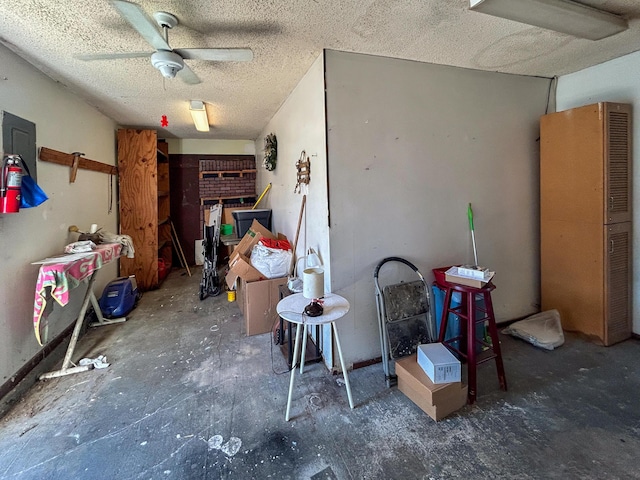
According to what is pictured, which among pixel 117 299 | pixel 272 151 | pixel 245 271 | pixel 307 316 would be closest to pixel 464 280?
pixel 307 316

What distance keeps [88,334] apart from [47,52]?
258 cm

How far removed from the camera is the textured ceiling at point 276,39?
176cm

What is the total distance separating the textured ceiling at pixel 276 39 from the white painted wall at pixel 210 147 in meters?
2.71

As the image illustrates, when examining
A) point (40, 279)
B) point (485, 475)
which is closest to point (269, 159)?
point (40, 279)

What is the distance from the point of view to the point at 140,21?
1519mm

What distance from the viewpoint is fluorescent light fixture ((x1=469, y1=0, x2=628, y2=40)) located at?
67.3 inches

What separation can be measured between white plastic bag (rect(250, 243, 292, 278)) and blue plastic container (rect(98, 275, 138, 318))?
1739 millimetres

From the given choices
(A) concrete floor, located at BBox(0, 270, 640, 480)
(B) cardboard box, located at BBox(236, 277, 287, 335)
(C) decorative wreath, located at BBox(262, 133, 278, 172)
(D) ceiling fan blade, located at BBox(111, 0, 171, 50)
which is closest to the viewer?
(D) ceiling fan blade, located at BBox(111, 0, 171, 50)

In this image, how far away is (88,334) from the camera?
123 inches

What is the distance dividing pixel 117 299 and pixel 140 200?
169 centimetres

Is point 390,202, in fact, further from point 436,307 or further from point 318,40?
point 318,40

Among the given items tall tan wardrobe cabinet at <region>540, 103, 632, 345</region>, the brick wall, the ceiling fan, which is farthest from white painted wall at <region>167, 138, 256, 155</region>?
tall tan wardrobe cabinet at <region>540, 103, 632, 345</region>

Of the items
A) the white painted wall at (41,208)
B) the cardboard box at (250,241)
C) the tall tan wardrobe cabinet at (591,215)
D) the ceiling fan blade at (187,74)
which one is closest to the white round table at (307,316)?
the cardboard box at (250,241)

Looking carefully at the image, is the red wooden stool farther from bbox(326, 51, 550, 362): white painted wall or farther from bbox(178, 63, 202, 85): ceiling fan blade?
bbox(178, 63, 202, 85): ceiling fan blade
